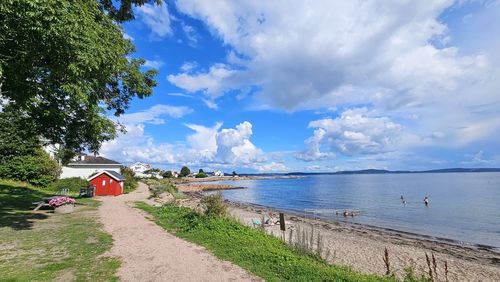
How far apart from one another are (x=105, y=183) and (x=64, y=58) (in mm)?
33405

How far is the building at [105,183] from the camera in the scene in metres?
37.8

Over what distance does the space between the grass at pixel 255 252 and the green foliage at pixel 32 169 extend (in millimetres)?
26248

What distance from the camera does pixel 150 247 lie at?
1106 centimetres

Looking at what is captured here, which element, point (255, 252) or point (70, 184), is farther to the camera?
point (70, 184)

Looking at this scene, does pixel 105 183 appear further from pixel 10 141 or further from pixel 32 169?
pixel 10 141

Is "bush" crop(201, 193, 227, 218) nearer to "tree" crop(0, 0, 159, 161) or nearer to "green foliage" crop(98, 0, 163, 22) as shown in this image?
"tree" crop(0, 0, 159, 161)

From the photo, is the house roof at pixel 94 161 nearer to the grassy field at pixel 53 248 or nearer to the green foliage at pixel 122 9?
the grassy field at pixel 53 248

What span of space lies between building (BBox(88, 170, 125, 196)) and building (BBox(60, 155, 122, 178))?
50.7 feet

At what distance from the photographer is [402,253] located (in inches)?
741

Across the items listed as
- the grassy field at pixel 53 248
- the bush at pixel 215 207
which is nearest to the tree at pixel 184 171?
the grassy field at pixel 53 248

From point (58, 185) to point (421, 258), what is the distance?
3756 cm

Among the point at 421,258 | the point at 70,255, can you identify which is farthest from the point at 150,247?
the point at 421,258

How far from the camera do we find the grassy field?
785cm

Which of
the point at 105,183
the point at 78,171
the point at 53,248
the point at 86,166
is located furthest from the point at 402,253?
the point at 86,166
